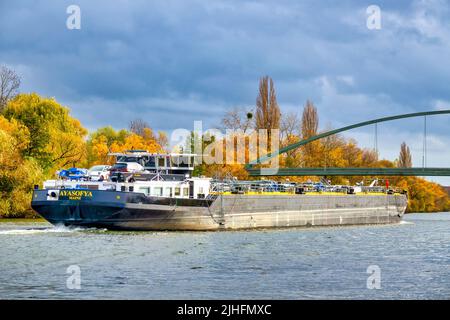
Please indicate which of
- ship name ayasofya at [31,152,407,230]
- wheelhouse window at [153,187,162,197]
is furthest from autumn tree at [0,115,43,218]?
wheelhouse window at [153,187,162,197]

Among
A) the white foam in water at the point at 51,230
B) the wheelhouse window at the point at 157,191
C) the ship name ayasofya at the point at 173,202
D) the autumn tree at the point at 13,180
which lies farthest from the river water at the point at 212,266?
the autumn tree at the point at 13,180

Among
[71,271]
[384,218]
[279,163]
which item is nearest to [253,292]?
[71,271]

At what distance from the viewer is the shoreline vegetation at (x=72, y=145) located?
231ft

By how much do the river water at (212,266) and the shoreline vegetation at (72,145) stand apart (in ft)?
64.2

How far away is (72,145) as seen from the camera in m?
81.1

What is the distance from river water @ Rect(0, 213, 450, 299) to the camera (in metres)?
28.2

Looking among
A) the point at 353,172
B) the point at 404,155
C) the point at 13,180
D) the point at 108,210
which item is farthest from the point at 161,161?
the point at 404,155

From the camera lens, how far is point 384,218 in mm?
81500

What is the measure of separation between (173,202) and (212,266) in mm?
17625

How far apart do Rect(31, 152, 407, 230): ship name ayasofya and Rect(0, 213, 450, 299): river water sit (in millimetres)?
1203

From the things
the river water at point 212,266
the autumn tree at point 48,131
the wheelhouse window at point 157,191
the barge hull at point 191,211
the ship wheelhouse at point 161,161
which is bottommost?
the river water at point 212,266

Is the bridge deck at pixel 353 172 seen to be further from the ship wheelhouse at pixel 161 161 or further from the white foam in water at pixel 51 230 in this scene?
the white foam in water at pixel 51 230

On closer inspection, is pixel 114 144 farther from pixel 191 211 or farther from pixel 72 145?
pixel 191 211
